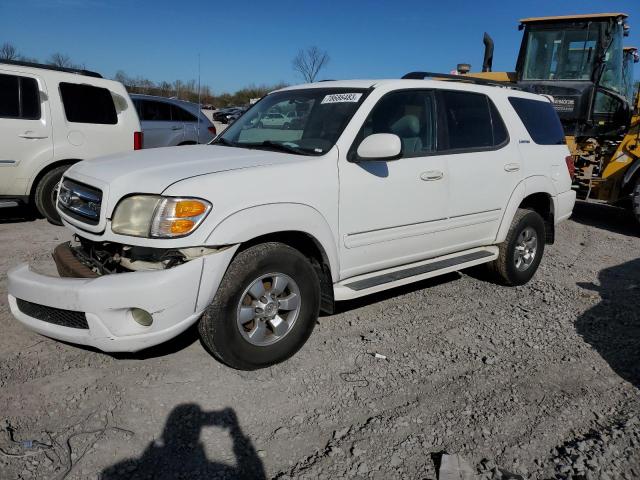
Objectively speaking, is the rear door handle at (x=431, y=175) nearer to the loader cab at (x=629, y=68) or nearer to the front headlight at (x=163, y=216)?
the front headlight at (x=163, y=216)

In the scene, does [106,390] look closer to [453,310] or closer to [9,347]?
[9,347]

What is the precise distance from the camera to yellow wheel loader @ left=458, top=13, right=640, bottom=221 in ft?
27.4

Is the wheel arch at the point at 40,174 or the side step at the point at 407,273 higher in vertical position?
the wheel arch at the point at 40,174

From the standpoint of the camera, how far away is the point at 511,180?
483 centimetres

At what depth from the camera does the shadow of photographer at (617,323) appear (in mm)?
3783

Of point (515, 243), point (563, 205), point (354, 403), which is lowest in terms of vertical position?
point (354, 403)

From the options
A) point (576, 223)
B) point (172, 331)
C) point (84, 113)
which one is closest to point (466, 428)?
point (172, 331)

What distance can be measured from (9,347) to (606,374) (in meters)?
4.00

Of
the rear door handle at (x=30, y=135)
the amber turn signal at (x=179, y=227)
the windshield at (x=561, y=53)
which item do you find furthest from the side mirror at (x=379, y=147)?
the windshield at (x=561, y=53)

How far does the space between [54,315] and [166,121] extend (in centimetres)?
762

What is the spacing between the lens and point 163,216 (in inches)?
112

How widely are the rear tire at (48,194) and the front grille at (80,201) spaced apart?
3588 millimetres

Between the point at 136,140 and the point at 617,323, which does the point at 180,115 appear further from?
the point at 617,323

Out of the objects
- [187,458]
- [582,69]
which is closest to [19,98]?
[187,458]
